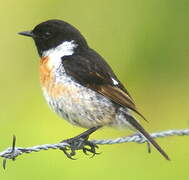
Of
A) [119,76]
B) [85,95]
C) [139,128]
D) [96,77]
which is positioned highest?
[119,76]

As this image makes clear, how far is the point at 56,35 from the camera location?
8.60 metres

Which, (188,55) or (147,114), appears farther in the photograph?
(188,55)

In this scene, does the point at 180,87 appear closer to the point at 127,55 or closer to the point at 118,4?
the point at 127,55

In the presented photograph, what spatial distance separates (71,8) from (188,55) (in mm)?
1807

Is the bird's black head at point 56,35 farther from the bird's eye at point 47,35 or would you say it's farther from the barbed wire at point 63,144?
the barbed wire at point 63,144

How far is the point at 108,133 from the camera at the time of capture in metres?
10.9

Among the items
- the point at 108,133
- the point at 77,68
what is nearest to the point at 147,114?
the point at 108,133

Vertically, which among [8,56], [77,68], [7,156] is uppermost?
[8,56]

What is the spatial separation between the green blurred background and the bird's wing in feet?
5.92

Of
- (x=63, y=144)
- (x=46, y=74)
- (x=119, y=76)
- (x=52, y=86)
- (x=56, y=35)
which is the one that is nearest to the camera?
(x=63, y=144)

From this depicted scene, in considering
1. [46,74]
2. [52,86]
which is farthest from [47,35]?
[52,86]

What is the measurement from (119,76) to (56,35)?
134 inches

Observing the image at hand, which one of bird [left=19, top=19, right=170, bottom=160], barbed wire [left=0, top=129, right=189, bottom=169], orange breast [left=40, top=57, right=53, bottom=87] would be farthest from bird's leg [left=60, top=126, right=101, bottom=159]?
orange breast [left=40, top=57, right=53, bottom=87]

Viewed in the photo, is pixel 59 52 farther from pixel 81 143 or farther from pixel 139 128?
pixel 139 128
